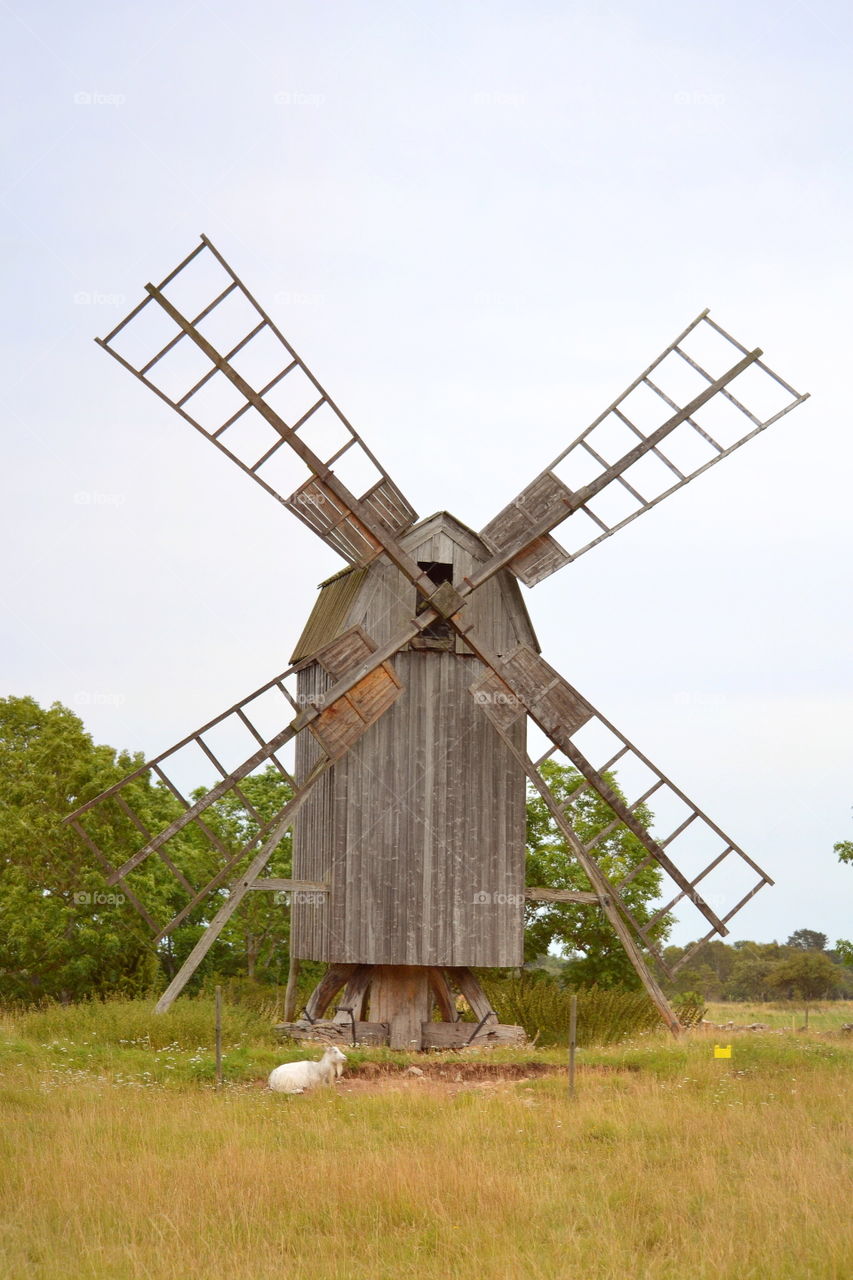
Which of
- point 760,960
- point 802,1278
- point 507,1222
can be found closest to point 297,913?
point 507,1222

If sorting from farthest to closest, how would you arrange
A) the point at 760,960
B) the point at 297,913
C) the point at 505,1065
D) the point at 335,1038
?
the point at 760,960 < the point at 297,913 < the point at 335,1038 < the point at 505,1065

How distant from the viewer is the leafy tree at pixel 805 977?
5269 centimetres

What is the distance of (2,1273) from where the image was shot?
29.6 feet

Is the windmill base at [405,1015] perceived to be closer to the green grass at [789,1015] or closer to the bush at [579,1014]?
the bush at [579,1014]

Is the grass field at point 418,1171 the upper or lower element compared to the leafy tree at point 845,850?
lower

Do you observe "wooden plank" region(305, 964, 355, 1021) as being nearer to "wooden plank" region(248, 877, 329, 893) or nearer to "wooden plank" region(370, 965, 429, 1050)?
"wooden plank" region(370, 965, 429, 1050)

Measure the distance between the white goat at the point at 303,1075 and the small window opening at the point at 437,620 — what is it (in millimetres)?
6423


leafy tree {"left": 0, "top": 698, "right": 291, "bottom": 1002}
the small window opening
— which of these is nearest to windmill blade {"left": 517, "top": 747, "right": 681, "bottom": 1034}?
the small window opening

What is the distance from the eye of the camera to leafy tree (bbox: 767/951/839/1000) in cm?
5269

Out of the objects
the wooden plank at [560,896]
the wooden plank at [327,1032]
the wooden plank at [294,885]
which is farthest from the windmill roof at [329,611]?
the wooden plank at [327,1032]

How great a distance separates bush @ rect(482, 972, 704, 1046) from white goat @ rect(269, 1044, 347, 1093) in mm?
5693

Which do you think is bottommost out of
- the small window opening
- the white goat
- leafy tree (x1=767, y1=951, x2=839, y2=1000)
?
the white goat

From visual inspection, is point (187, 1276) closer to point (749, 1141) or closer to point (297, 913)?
point (749, 1141)

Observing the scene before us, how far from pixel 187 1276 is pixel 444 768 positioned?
39.3 feet
